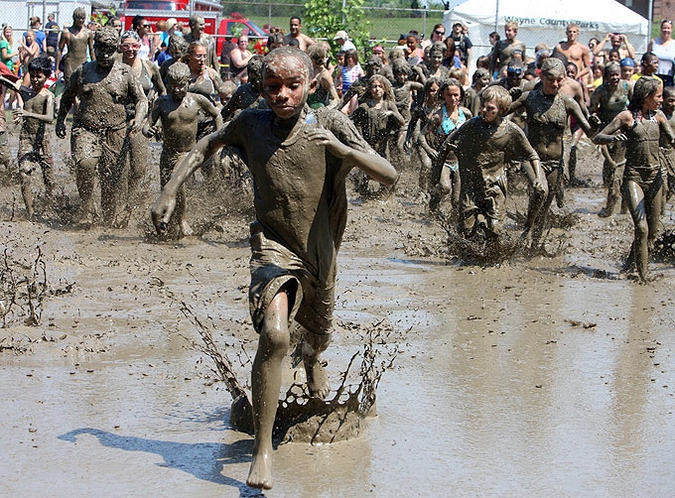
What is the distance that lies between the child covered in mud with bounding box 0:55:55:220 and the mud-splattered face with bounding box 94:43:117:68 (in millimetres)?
817

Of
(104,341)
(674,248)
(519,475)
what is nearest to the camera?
(519,475)

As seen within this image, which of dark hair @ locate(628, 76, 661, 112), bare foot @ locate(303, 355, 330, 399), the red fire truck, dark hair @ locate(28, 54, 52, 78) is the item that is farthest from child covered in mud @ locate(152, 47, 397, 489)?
the red fire truck

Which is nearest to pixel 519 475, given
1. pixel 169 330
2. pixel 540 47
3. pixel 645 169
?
pixel 169 330

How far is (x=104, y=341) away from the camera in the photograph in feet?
22.5

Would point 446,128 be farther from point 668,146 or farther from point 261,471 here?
point 261,471

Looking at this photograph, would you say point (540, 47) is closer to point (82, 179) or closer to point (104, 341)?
point (82, 179)

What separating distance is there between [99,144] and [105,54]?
91cm

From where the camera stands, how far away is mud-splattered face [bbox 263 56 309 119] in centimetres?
459

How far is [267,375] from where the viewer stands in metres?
4.48

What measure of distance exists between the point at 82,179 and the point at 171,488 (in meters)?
6.88

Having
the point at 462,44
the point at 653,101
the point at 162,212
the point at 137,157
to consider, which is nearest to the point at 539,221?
the point at 653,101

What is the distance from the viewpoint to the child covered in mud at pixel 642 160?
9352 millimetres

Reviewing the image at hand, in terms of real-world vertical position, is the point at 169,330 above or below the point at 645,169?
below

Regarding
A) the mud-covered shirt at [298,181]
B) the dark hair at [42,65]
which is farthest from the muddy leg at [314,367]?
the dark hair at [42,65]
